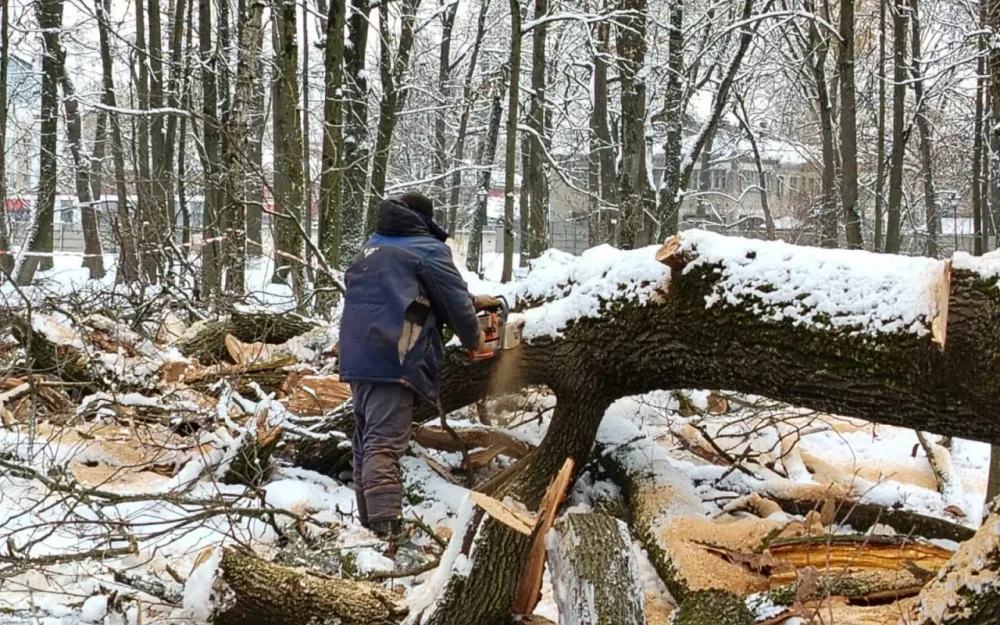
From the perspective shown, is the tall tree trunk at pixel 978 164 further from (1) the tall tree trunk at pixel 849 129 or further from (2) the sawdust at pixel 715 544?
(2) the sawdust at pixel 715 544

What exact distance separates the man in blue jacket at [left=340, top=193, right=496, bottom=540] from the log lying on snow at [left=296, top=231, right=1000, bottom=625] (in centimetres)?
38

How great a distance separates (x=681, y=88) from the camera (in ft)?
34.5

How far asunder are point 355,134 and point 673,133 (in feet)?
14.0

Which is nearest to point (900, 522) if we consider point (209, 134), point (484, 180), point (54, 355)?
point (54, 355)

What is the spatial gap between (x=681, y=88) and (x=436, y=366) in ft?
26.4

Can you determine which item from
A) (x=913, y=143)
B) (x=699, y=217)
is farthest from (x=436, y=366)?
(x=699, y=217)

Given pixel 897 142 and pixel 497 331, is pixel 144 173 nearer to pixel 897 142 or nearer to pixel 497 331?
pixel 497 331

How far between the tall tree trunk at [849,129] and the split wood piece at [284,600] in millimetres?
9634

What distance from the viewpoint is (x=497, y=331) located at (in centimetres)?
370

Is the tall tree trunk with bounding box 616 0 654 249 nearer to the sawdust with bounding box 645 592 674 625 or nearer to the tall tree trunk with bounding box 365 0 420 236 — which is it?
the tall tree trunk with bounding box 365 0 420 236

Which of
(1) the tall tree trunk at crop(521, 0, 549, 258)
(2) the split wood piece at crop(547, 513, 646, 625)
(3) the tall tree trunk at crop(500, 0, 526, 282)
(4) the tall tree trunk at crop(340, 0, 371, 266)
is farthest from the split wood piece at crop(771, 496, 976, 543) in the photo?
(1) the tall tree trunk at crop(521, 0, 549, 258)

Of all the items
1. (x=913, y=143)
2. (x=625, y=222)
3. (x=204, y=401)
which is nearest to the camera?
(x=204, y=401)

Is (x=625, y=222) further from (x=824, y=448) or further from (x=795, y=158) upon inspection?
(x=795, y=158)

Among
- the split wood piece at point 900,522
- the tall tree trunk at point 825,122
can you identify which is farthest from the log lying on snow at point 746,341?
the tall tree trunk at point 825,122
